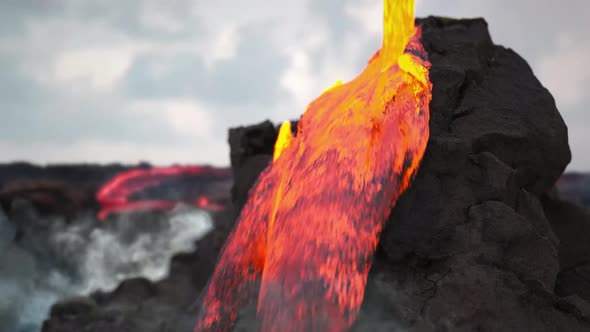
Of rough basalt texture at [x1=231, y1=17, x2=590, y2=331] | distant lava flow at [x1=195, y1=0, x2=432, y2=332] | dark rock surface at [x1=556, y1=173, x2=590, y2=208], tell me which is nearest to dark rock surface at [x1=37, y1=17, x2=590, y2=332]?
rough basalt texture at [x1=231, y1=17, x2=590, y2=331]

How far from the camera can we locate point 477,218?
148 inches

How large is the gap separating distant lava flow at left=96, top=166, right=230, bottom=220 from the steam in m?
0.54

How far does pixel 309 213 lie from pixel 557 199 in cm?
272

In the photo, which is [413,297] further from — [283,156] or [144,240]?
[144,240]

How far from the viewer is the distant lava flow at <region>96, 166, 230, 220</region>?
15766mm

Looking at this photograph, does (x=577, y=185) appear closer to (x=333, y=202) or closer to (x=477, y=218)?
(x=477, y=218)

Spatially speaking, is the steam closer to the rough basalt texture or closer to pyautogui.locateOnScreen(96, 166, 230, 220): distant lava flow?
pyautogui.locateOnScreen(96, 166, 230, 220): distant lava flow

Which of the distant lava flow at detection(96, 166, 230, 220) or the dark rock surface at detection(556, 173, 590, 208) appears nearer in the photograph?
the distant lava flow at detection(96, 166, 230, 220)

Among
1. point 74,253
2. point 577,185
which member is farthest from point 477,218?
point 577,185

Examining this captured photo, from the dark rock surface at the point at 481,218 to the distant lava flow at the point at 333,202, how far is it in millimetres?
157

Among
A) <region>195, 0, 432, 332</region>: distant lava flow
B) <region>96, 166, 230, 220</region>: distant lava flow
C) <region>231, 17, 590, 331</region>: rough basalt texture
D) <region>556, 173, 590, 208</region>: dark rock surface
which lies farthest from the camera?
<region>556, 173, 590, 208</region>: dark rock surface

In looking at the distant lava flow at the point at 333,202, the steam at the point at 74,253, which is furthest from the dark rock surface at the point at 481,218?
the steam at the point at 74,253

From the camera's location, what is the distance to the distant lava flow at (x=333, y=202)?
143 inches

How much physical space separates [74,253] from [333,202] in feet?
32.5
